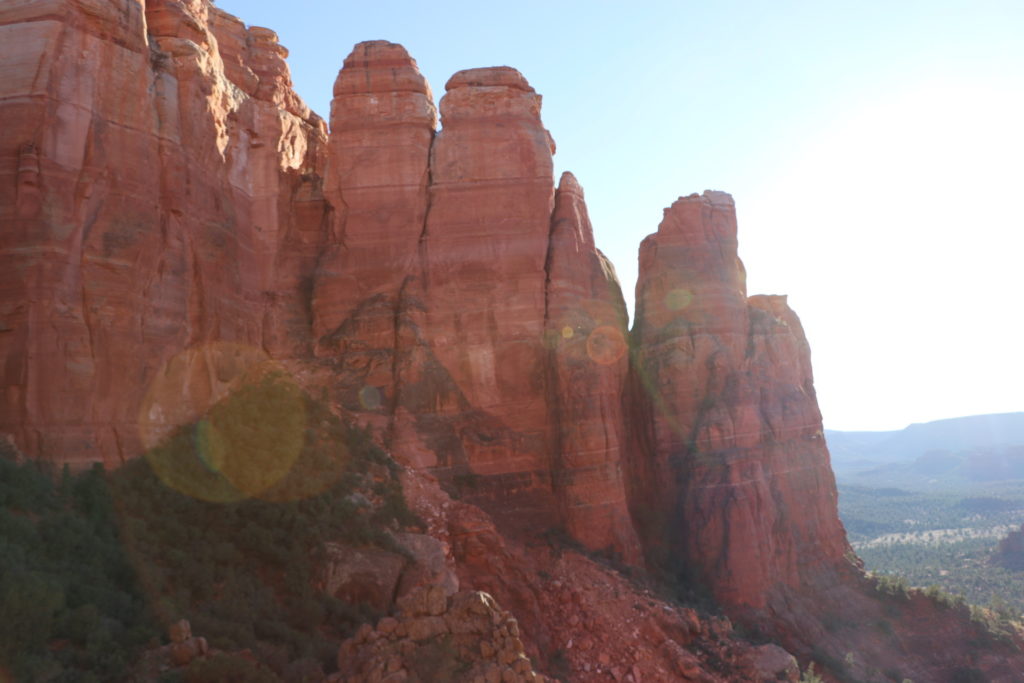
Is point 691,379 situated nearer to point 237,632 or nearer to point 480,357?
point 480,357

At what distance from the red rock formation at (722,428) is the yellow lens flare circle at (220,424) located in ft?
54.4

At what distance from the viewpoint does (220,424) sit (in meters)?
23.3

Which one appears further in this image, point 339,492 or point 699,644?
point 699,644

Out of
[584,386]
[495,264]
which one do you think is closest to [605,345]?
[584,386]

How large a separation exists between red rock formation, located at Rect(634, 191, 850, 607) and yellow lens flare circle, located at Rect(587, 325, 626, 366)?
358cm

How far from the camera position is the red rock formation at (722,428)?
109 feet

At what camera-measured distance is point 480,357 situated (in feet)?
98.9

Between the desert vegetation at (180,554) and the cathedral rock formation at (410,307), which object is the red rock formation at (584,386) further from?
the desert vegetation at (180,554)

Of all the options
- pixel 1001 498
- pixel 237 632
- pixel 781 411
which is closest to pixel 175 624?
pixel 237 632

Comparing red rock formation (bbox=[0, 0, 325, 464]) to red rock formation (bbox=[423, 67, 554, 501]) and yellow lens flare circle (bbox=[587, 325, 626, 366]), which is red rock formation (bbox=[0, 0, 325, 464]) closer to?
red rock formation (bbox=[423, 67, 554, 501])

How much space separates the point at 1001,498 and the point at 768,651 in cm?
14696

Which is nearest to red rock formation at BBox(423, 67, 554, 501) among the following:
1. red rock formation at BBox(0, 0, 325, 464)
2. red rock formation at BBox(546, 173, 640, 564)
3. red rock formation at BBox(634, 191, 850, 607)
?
red rock formation at BBox(546, 173, 640, 564)

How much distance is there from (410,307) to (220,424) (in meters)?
8.92

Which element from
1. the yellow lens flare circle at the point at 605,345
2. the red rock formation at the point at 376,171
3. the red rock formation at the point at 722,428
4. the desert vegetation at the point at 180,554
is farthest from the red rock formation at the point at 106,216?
the red rock formation at the point at 722,428
